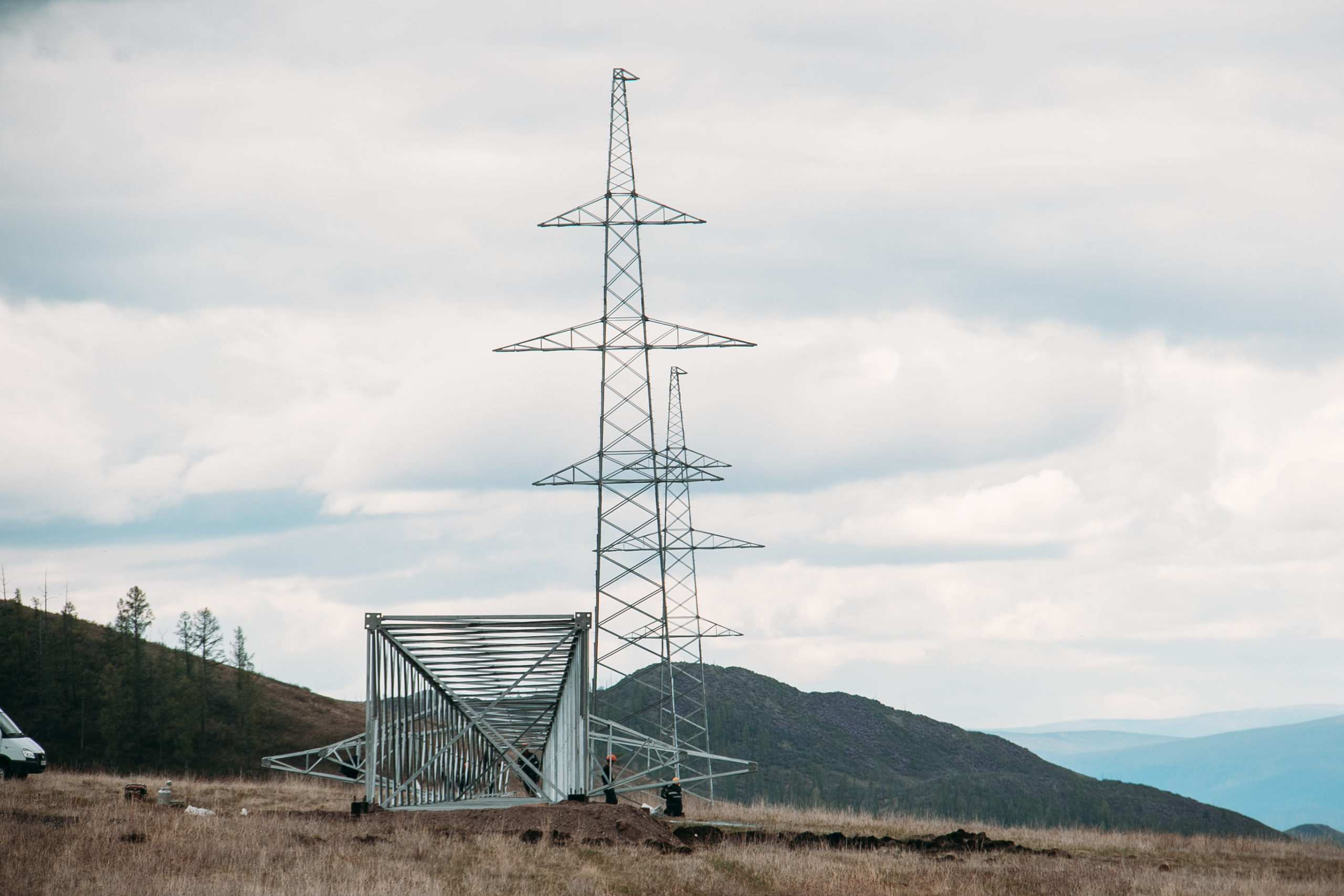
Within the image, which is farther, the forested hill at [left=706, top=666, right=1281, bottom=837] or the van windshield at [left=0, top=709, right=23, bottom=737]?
the forested hill at [left=706, top=666, right=1281, bottom=837]

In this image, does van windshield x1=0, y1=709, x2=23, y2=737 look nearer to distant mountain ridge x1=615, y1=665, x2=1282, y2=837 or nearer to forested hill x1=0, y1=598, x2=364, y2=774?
forested hill x1=0, y1=598, x2=364, y2=774

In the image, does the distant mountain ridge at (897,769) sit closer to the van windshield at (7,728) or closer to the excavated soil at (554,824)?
the van windshield at (7,728)

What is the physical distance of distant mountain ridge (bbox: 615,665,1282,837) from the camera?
121000 millimetres

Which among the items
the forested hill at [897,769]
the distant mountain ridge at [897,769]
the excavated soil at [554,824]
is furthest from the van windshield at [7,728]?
the distant mountain ridge at [897,769]

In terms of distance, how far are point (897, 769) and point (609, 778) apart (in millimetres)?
127857

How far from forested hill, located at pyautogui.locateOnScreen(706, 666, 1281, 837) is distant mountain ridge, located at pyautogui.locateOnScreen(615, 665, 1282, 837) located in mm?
195

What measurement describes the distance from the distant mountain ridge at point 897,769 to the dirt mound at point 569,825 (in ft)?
280

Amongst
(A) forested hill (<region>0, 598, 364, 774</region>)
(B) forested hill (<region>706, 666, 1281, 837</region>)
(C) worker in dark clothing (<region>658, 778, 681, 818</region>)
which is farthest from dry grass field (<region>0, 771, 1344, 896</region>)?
(B) forested hill (<region>706, 666, 1281, 837</region>)

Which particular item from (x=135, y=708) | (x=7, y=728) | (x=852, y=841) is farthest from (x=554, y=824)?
(x=135, y=708)

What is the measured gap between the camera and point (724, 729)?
152 metres

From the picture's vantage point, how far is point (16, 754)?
3095cm

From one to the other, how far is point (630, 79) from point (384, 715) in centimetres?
1928

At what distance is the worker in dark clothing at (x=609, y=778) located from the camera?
90.6ft

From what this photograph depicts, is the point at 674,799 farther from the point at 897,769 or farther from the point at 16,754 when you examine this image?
the point at 897,769
